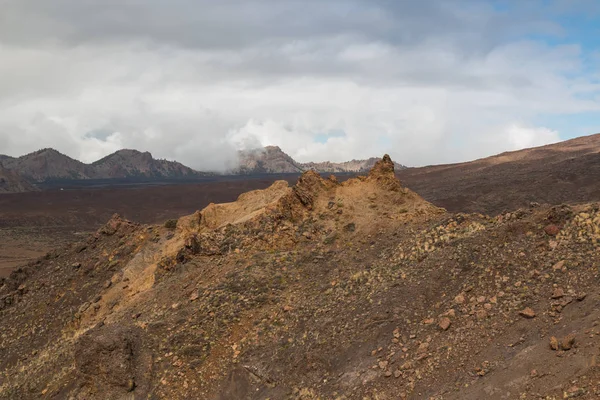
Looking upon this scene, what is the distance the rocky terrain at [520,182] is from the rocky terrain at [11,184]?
10668 centimetres

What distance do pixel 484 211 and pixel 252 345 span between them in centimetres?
4693

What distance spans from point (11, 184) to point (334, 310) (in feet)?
500

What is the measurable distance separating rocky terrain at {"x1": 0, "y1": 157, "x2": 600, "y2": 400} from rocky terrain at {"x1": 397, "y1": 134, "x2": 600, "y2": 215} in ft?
137

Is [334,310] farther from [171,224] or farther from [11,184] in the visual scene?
[11,184]

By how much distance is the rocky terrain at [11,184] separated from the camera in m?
141

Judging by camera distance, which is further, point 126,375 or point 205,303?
point 205,303

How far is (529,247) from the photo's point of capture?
12.6 meters

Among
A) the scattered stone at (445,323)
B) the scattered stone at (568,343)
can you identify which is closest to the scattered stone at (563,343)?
the scattered stone at (568,343)

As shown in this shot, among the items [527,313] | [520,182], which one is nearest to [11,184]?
[520,182]

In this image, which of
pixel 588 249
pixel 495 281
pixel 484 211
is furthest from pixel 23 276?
pixel 484 211

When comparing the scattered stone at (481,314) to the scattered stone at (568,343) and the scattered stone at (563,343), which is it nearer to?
the scattered stone at (563,343)

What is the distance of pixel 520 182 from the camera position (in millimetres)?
63688

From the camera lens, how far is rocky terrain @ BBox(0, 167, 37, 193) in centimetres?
14138

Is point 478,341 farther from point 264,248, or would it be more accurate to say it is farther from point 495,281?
point 264,248
